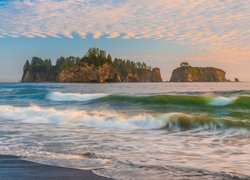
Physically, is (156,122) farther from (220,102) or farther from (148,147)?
(220,102)

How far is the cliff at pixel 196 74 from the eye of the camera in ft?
580

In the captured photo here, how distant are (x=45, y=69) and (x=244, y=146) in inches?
6474

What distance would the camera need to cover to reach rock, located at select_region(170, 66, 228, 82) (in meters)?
177

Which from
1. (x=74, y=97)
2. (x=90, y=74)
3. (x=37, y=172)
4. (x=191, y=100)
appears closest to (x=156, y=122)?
(x=37, y=172)

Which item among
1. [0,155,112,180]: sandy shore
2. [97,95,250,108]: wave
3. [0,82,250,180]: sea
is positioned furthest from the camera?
[97,95,250,108]: wave

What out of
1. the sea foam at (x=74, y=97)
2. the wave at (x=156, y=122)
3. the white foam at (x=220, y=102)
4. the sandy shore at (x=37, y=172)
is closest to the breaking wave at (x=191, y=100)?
the white foam at (x=220, y=102)

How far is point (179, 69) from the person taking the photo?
182000 mm

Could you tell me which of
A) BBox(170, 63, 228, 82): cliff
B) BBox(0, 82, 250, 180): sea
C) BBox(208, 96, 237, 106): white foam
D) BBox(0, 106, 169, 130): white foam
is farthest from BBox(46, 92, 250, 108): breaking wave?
BBox(170, 63, 228, 82): cliff

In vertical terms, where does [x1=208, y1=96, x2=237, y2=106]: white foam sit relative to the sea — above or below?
above

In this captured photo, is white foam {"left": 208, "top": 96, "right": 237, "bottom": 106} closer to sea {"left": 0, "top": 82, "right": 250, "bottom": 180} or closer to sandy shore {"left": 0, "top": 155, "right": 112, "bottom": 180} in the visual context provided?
sea {"left": 0, "top": 82, "right": 250, "bottom": 180}

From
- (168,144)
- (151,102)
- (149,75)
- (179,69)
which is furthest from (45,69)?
(168,144)

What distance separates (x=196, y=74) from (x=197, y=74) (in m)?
1.00

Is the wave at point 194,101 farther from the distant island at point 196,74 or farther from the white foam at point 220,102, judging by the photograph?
the distant island at point 196,74

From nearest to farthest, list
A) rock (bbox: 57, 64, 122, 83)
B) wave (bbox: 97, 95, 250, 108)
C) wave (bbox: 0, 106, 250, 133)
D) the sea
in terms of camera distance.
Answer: the sea
wave (bbox: 0, 106, 250, 133)
wave (bbox: 97, 95, 250, 108)
rock (bbox: 57, 64, 122, 83)
